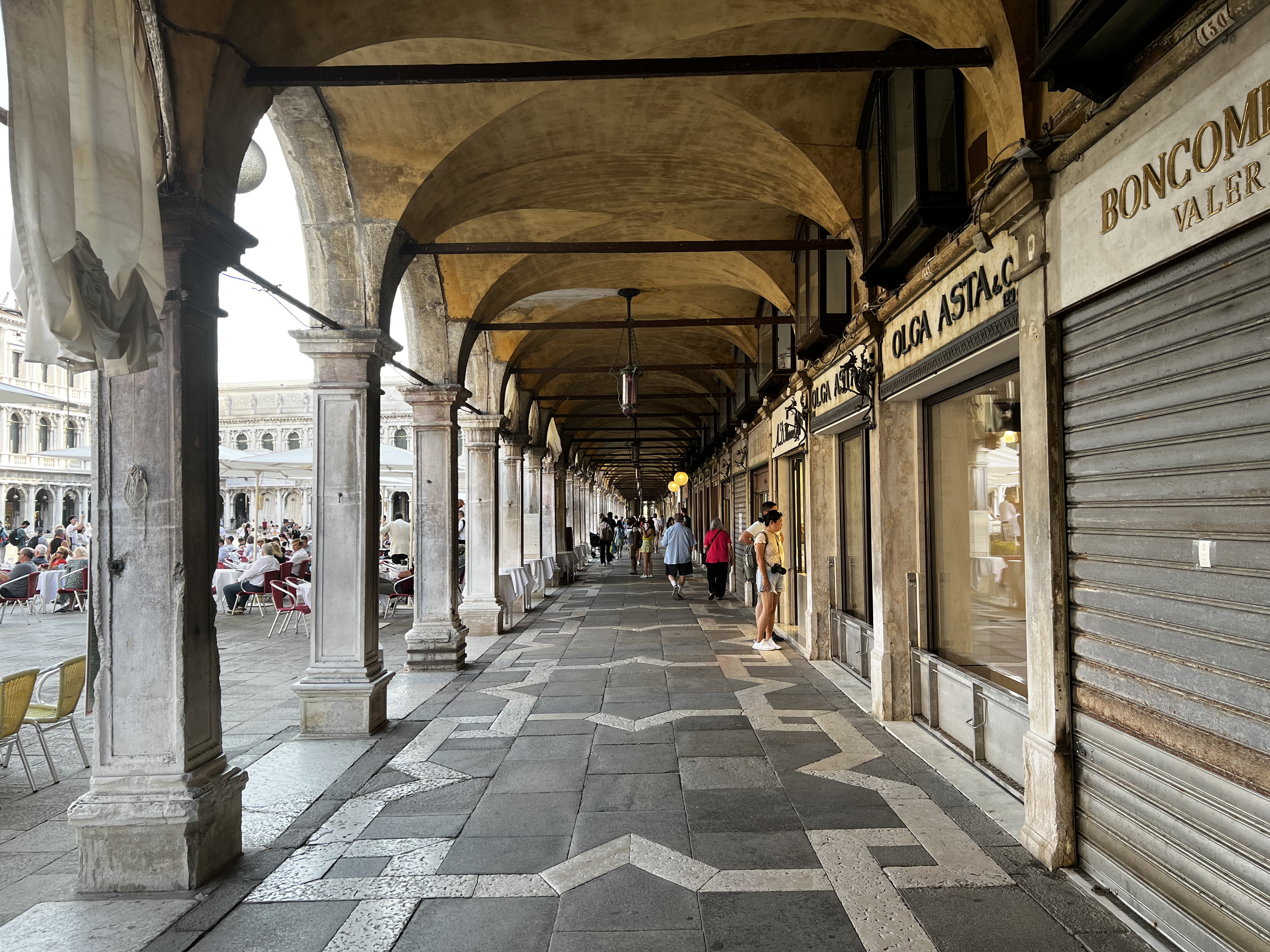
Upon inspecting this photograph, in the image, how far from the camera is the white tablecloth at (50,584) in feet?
43.6

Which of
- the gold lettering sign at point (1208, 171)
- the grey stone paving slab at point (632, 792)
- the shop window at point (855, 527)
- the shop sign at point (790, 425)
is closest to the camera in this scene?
the gold lettering sign at point (1208, 171)

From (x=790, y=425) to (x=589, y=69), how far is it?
20.2ft

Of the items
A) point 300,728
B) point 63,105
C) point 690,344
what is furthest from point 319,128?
point 690,344

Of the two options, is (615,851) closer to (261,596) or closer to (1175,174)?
(1175,174)

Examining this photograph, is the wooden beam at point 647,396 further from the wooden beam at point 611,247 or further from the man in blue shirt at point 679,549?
the wooden beam at point 611,247

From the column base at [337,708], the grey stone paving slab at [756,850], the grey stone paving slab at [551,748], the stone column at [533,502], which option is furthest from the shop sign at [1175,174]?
the stone column at [533,502]

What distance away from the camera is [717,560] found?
45.8ft

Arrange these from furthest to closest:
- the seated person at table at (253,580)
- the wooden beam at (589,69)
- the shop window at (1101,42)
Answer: the seated person at table at (253,580) → the wooden beam at (589,69) → the shop window at (1101,42)

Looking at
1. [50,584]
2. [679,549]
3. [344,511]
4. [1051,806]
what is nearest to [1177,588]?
[1051,806]

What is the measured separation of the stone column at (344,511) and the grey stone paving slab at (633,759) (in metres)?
1.80

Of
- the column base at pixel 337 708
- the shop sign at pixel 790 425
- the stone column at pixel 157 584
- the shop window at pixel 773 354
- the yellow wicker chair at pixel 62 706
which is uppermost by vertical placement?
the shop window at pixel 773 354

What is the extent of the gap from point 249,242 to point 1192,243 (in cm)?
394

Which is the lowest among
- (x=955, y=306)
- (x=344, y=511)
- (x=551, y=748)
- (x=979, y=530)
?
(x=551, y=748)

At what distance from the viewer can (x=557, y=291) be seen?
11516 millimetres
